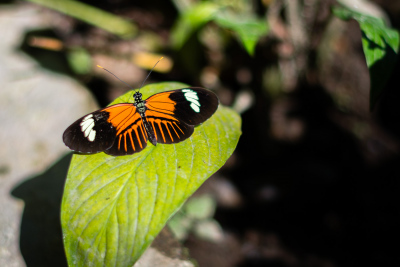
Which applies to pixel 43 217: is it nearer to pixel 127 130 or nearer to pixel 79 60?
pixel 127 130

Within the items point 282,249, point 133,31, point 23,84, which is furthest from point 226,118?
point 133,31

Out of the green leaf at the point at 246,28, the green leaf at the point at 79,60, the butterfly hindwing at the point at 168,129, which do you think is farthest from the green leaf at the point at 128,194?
the green leaf at the point at 79,60

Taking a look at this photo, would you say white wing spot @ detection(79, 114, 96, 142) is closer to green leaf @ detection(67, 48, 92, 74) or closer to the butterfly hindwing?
the butterfly hindwing

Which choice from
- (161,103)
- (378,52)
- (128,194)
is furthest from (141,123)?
(378,52)

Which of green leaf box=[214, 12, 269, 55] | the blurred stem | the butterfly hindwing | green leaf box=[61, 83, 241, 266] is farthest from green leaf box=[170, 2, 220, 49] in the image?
green leaf box=[61, 83, 241, 266]

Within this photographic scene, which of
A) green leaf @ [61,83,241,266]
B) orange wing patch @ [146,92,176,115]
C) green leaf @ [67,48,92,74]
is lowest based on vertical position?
green leaf @ [67,48,92,74]

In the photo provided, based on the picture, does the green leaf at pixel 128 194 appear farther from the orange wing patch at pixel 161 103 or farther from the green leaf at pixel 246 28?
the green leaf at pixel 246 28

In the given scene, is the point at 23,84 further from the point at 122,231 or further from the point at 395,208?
the point at 395,208
